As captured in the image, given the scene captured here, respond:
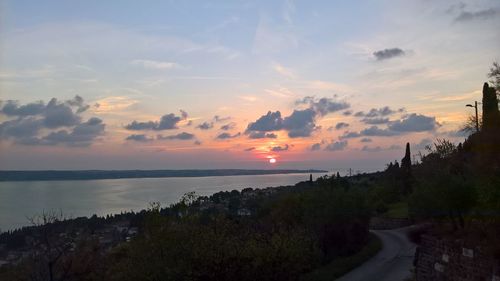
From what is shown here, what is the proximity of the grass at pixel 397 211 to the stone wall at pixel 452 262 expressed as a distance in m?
28.6

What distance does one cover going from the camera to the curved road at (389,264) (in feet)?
80.4

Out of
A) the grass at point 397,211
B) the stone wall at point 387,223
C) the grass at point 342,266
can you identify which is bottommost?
the grass at point 342,266

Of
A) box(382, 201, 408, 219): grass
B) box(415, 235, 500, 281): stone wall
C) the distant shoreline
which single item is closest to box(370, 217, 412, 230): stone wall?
box(382, 201, 408, 219): grass

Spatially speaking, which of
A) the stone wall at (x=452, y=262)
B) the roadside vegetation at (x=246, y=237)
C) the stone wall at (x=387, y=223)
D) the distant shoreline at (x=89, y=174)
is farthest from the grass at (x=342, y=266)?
the distant shoreline at (x=89, y=174)

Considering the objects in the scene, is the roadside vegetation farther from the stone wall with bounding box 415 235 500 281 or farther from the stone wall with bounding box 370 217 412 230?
the stone wall with bounding box 370 217 412 230

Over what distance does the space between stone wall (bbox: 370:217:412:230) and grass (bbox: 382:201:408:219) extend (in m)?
0.56

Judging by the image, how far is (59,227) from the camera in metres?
28.4

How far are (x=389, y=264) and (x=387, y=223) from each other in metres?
20.8

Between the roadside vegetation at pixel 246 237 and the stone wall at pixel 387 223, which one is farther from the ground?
the roadside vegetation at pixel 246 237

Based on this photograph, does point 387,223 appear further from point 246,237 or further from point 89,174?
point 89,174

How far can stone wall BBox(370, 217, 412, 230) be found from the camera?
46.0 meters

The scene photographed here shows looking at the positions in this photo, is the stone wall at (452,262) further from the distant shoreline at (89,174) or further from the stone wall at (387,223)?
the distant shoreline at (89,174)

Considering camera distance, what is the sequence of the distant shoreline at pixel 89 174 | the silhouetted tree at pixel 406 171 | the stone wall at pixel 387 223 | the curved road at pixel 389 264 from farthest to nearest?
the distant shoreline at pixel 89 174 < the silhouetted tree at pixel 406 171 < the stone wall at pixel 387 223 < the curved road at pixel 389 264

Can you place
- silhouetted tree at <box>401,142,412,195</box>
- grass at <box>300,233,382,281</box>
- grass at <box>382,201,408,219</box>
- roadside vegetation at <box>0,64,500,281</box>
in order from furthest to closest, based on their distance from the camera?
silhouetted tree at <box>401,142,412,195</box> → grass at <box>382,201,408,219</box> → grass at <box>300,233,382,281</box> → roadside vegetation at <box>0,64,500,281</box>
